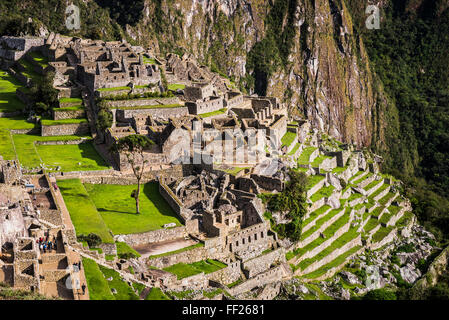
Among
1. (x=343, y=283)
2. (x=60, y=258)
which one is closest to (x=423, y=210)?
(x=343, y=283)

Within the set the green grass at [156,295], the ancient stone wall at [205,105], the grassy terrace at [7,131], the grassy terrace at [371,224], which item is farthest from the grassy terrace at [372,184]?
the green grass at [156,295]

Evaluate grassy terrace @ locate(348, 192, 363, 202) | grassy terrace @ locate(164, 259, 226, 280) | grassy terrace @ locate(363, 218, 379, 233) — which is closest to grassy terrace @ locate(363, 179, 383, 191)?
grassy terrace @ locate(348, 192, 363, 202)

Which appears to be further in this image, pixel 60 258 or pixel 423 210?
pixel 423 210

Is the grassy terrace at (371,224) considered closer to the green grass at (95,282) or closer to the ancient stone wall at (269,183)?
the ancient stone wall at (269,183)

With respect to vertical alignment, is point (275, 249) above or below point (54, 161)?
below

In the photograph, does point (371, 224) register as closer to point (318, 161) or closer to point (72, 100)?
point (318, 161)

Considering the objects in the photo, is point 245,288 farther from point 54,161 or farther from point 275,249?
point 54,161
